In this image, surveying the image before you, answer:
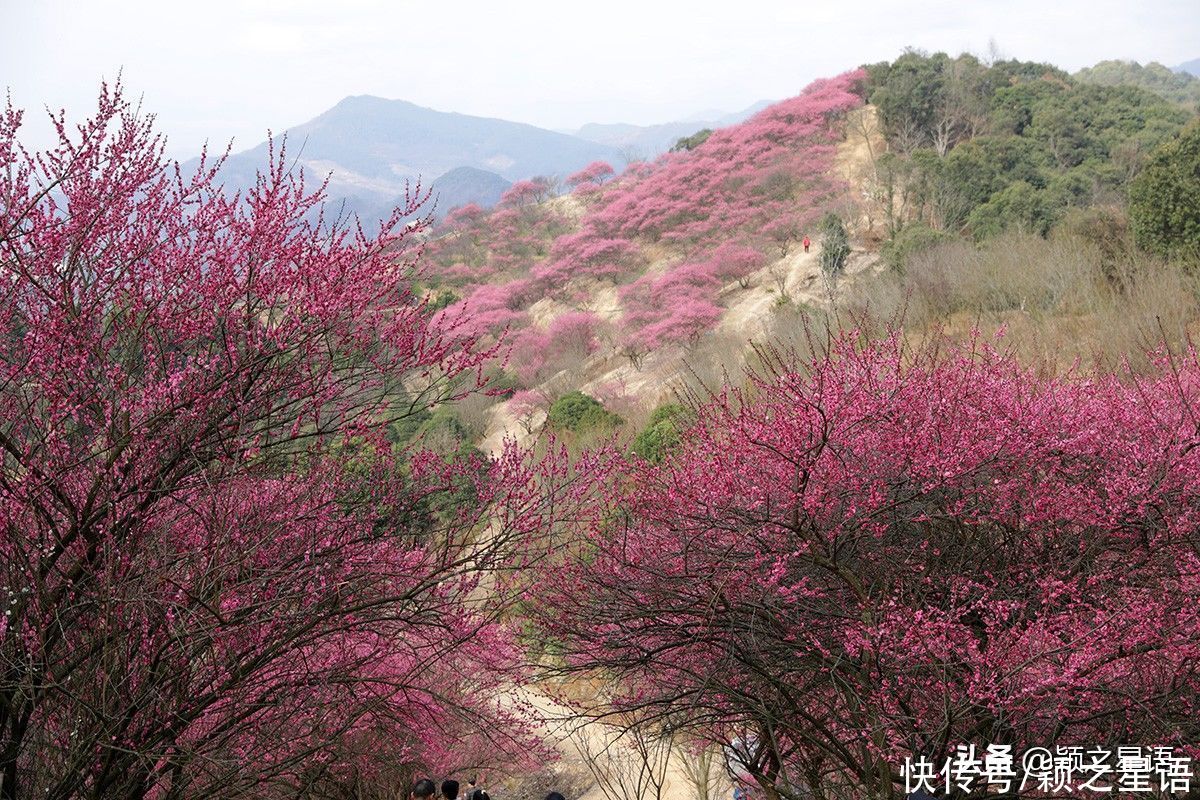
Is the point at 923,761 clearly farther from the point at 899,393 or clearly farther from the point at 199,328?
the point at 199,328

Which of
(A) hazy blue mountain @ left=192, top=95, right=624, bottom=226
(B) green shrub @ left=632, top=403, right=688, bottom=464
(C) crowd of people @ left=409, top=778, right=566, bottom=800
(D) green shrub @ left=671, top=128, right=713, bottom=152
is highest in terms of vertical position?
(A) hazy blue mountain @ left=192, top=95, right=624, bottom=226

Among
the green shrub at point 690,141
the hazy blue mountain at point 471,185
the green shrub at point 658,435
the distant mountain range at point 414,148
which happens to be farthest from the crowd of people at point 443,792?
the distant mountain range at point 414,148

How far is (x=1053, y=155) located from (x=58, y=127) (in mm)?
24458

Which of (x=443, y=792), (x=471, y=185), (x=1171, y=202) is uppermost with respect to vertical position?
(x=471, y=185)

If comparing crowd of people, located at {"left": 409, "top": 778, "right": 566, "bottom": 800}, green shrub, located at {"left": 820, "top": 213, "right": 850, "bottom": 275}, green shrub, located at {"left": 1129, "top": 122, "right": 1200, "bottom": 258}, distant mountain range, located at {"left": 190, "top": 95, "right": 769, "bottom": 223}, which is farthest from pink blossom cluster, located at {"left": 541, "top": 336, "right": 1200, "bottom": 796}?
distant mountain range, located at {"left": 190, "top": 95, "right": 769, "bottom": 223}

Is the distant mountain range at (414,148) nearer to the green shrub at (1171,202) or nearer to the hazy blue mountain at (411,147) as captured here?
the hazy blue mountain at (411,147)

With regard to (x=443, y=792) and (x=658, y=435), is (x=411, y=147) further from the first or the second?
(x=443, y=792)

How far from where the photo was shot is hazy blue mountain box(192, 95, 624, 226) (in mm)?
103812

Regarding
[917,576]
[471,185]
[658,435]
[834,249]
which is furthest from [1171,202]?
[471,185]

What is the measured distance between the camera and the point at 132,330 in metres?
4.20

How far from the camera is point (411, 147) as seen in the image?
402 ft

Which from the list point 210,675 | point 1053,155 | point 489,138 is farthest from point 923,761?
point 489,138

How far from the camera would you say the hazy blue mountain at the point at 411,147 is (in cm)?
10381

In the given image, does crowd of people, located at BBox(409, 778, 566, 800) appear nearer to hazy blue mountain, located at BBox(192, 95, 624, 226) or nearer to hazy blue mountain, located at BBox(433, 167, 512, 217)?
hazy blue mountain, located at BBox(433, 167, 512, 217)
